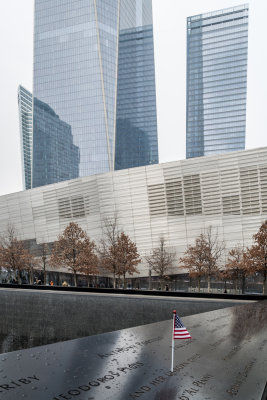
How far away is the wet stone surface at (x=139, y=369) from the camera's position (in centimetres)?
600

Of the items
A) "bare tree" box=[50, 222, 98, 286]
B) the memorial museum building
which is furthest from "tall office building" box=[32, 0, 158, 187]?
"bare tree" box=[50, 222, 98, 286]

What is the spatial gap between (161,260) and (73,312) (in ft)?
67.6

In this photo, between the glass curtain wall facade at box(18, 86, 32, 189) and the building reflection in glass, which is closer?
the building reflection in glass

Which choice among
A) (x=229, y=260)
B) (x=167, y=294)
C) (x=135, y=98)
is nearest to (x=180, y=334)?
(x=167, y=294)

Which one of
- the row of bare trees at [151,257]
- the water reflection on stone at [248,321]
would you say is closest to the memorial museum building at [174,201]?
the row of bare trees at [151,257]

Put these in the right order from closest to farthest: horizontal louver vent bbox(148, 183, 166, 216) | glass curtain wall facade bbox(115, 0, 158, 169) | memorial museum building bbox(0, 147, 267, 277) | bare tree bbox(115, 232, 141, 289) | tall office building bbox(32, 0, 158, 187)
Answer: bare tree bbox(115, 232, 141, 289) → memorial museum building bbox(0, 147, 267, 277) → horizontal louver vent bbox(148, 183, 166, 216) → tall office building bbox(32, 0, 158, 187) → glass curtain wall facade bbox(115, 0, 158, 169)

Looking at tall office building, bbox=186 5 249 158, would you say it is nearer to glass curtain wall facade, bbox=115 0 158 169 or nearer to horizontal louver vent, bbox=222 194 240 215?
glass curtain wall facade, bbox=115 0 158 169

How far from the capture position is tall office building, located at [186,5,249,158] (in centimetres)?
14788

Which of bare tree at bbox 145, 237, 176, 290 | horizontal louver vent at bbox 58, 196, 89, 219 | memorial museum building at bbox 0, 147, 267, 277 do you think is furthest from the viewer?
horizontal louver vent at bbox 58, 196, 89, 219

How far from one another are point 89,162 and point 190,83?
70.2 metres

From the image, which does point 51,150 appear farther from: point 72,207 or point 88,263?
point 88,263

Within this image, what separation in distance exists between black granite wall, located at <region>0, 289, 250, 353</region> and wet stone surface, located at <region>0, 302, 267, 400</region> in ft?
40.6

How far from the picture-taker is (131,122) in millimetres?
162125

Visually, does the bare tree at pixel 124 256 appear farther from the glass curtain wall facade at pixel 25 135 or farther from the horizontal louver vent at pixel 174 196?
the glass curtain wall facade at pixel 25 135
